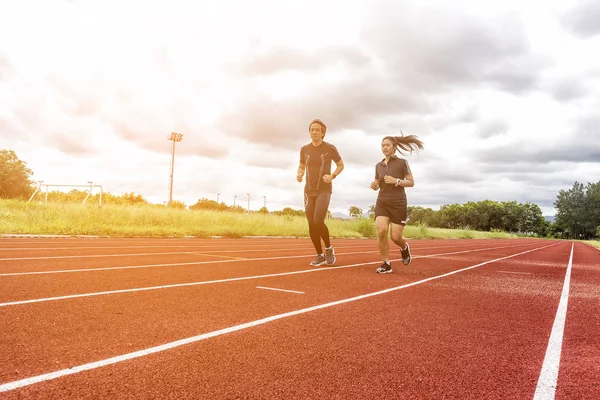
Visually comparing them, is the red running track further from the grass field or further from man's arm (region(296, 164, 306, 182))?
the grass field

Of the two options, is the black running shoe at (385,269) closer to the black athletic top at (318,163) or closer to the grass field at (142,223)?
the black athletic top at (318,163)

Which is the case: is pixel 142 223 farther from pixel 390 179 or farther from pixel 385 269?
pixel 390 179

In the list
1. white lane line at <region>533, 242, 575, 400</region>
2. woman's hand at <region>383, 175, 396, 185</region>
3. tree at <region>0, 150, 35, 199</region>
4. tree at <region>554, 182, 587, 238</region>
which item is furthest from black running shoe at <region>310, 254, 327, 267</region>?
tree at <region>554, 182, 587, 238</region>

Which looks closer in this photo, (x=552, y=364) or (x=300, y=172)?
(x=552, y=364)

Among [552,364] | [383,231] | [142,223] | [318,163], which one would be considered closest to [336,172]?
[318,163]

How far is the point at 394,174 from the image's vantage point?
8070 millimetres

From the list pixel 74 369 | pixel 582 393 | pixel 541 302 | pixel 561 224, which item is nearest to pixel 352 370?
pixel 582 393

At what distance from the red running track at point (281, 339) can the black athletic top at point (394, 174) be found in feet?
6.47

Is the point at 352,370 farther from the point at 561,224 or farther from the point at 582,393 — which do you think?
the point at 561,224

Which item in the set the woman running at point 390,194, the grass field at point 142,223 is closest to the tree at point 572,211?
the grass field at point 142,223

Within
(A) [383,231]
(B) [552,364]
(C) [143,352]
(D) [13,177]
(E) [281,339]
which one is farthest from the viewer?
(D) [13,177]

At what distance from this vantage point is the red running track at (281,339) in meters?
2.50

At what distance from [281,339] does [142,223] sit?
Result: 19415mm

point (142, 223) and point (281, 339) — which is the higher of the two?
point (142, 223)
